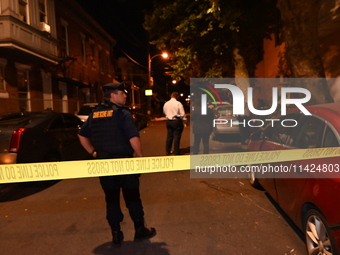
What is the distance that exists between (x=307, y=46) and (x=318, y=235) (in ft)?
20.5

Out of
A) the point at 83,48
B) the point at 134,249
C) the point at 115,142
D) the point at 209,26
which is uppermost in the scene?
the point at 83,48

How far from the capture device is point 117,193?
340cm

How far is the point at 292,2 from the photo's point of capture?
7.73 meters

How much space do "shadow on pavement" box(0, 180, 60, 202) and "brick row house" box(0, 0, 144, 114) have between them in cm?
614

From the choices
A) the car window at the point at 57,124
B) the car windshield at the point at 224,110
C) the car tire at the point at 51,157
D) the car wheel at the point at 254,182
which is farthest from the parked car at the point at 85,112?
the car wheel at the point at 254,182

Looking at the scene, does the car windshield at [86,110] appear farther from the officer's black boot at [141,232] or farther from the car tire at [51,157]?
the officer's black boot at [141,232]

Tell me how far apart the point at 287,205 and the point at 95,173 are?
225 cm

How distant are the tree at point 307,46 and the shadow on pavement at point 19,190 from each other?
21.8 ft

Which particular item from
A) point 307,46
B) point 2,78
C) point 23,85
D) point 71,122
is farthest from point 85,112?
point 307,46

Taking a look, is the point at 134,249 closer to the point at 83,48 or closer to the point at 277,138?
the point at 277,138

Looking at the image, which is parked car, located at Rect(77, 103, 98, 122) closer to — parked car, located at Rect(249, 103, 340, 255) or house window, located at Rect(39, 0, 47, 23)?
house window, located at Rect(39, 0, 47, 23)

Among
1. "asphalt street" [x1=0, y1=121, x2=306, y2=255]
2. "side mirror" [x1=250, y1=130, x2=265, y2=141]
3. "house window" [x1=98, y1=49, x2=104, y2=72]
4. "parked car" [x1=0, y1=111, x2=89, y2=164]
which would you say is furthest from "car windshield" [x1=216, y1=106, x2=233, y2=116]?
"house window" [x1=98, y1=49, x2=104, y2=72]

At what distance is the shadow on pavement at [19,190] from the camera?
5.34 metres

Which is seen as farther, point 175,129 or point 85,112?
point 85,112
